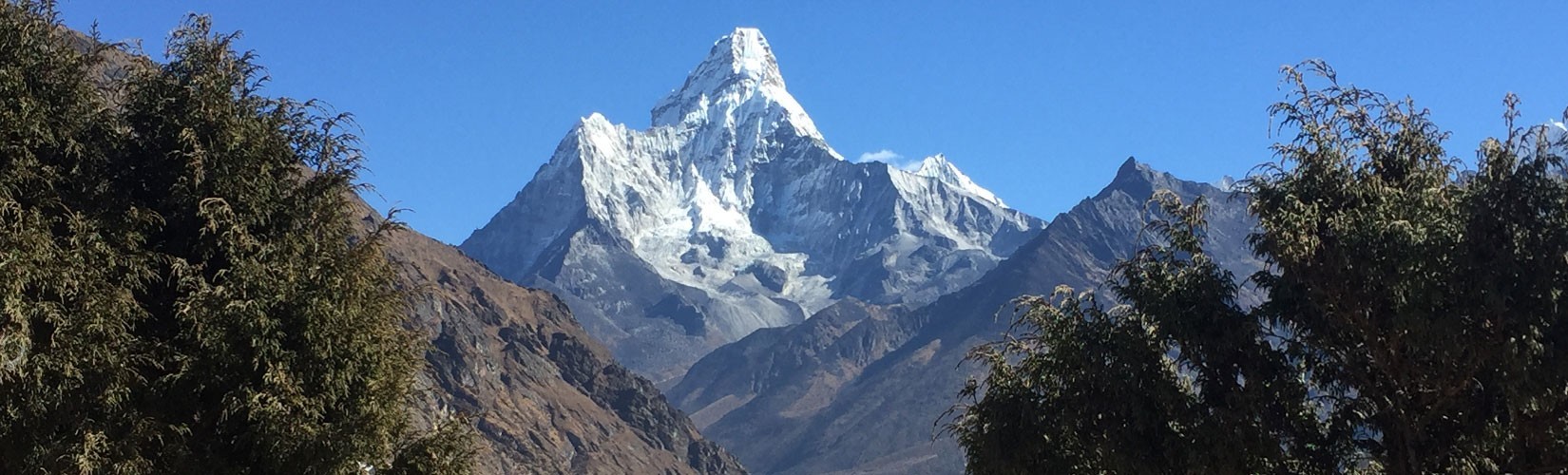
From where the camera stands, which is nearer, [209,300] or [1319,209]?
[209,300]

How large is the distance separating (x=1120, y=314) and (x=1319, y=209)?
3321 mm

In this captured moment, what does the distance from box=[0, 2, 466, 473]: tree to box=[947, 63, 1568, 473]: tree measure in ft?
30.9

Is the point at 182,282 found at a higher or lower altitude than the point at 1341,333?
lower

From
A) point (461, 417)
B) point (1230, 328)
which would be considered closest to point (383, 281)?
point (461, 417)

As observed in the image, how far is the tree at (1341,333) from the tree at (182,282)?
941cm

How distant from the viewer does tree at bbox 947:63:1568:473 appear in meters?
17.2

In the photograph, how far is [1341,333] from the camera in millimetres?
19078

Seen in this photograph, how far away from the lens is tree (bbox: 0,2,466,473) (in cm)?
1705

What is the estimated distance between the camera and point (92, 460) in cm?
1688

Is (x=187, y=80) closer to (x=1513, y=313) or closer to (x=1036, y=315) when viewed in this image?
(x=1036, y=315)

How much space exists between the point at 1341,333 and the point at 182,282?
14.8 m

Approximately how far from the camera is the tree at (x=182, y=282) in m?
17.0

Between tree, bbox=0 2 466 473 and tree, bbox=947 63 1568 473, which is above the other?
tree, bbox=947 63 1568 473

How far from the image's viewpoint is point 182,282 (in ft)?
58.5
